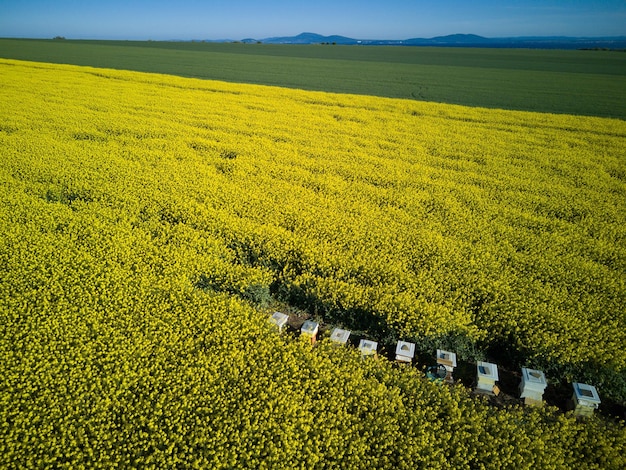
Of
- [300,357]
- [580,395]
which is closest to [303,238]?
[300,357]

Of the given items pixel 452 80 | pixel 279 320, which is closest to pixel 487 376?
pixel 279 320

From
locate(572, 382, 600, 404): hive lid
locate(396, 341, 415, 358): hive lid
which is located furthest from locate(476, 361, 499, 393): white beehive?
locate(572, 382, 600, 404): hive lid

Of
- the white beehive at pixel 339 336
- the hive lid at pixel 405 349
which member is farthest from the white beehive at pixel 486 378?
the white beehive at pixel 339 336

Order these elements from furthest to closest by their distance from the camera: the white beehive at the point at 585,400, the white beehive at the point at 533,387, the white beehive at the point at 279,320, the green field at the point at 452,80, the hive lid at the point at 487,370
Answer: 1. the green field at the point at 452,80
2. the white beehive at the point at 279,320
3. the hive lid at the point at 487,370
4. the white beehive at the point at 533,387
5. the white beehive at the point at 585,400

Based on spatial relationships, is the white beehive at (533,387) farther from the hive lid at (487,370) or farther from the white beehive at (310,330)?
the white beehive at (310,330)

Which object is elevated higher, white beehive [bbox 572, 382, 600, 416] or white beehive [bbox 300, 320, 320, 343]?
white beehive [bbox 300, 320, 320, 343]

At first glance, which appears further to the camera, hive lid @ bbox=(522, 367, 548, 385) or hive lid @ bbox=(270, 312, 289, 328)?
hive lid @ bbox=(270, 312, 289, 328)

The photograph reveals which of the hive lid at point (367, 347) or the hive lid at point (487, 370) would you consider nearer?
the hive lid at point (487, 370)

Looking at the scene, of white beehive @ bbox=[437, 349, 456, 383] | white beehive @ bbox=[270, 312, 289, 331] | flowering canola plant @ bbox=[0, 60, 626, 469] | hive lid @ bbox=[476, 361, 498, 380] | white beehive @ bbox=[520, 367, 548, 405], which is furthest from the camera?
white beehive @ bbox=[270, 312, 289, 331]

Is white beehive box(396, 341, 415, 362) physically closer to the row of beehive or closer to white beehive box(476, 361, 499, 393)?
A: the row of beehive
